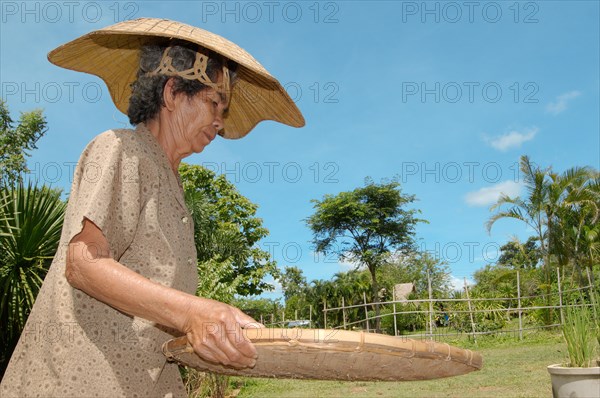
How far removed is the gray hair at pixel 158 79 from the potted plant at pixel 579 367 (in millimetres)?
4137

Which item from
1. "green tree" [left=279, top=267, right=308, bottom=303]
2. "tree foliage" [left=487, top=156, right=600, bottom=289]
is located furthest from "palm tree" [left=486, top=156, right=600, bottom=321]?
"green tree" [left=279, top=267, right=308, bottom=303]

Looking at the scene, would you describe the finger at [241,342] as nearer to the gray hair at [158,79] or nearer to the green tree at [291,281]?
the gray hair at [158,79]

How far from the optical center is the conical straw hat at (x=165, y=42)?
1335 mm

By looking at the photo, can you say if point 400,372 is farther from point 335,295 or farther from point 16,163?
point 335,295

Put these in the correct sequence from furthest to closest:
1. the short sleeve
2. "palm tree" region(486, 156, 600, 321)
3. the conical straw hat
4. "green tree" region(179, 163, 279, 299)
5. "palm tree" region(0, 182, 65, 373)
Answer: "green tree" region(179, 163, 279, 299), "palm tree" region(486, 156, 600, 321), "palm tree" region(0, 182, 65, 373), the conical straw hat, the short sleeve

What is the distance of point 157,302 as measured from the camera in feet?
3.07

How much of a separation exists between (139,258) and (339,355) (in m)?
0.46

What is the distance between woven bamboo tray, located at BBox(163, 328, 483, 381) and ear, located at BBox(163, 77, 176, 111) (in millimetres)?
635

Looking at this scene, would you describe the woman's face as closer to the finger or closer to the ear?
the ear

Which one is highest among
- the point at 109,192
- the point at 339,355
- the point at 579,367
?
the point at 109,192

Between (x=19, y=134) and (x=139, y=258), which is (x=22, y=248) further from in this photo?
(x=19, y=134)

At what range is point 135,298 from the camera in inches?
37.1

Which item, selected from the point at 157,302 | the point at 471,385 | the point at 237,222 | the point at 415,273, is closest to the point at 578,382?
the point at 471,385

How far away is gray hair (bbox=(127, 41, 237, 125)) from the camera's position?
1.38m
